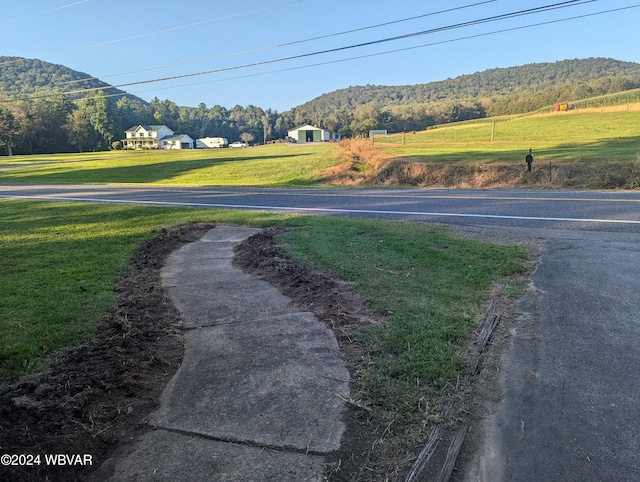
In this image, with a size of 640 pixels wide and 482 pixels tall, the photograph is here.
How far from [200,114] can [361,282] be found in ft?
511

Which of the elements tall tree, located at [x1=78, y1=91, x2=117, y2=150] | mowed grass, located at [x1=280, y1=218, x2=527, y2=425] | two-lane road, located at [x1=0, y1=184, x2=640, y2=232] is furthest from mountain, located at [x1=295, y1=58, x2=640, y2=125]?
mowed grass, located at [x1=280, y1=218, x2=527, y2=425]

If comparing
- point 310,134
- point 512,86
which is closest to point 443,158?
point 310,134

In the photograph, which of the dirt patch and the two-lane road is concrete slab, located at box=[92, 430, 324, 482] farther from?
the two-lane road

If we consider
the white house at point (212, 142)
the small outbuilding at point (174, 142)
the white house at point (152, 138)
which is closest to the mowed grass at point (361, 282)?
the white house at point (152, 138)

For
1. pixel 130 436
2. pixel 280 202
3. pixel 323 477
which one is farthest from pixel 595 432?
pixel 280 202

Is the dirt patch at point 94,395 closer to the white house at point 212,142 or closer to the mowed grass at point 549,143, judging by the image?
the mowed grass at point 549,143

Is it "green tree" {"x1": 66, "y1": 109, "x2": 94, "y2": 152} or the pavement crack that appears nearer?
the pavement crack

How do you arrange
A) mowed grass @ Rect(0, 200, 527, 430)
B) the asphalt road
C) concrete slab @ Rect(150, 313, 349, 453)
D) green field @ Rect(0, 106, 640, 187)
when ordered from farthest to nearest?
green field @ Rect(0, 106, 640, 187) < mowed grass @ Rect(0, 200, 527, 430) < concrete slab @ Rect(150, 313, 349, 453) < the asphalt road

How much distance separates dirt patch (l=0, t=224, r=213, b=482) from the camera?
224 cm

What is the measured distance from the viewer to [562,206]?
1058 cm

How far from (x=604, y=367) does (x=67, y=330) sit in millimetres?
4207

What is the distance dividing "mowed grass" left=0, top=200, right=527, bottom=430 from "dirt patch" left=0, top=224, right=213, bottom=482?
10.3 inches

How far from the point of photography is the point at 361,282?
16.3 feet

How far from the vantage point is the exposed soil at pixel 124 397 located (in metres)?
2.18
